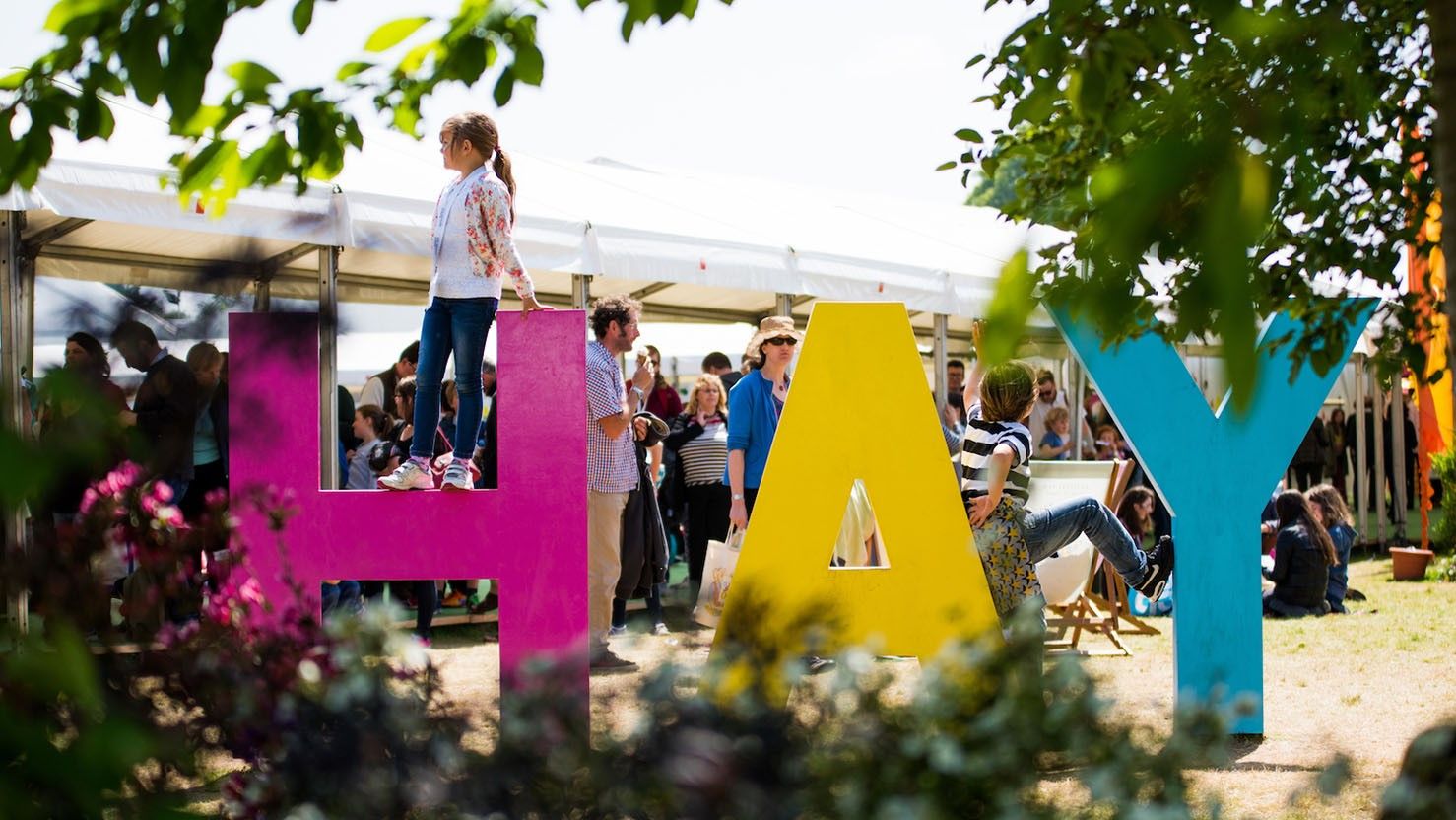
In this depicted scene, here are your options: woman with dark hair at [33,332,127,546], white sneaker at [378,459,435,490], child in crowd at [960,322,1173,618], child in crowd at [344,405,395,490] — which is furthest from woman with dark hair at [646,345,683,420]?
woman with dark hair at [33,332,127,546]

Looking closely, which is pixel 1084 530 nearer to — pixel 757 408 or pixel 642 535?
pixel 757 408

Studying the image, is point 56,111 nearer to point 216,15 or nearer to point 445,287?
point 216,15

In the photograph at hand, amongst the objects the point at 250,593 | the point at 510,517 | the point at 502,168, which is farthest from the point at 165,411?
the point at 502,168

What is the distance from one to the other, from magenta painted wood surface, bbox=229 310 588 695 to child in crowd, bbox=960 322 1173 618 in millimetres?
1652

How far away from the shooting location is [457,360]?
521 cm

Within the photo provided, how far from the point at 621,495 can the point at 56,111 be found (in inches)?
209

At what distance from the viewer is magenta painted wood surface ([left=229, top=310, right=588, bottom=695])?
4613 millimetres

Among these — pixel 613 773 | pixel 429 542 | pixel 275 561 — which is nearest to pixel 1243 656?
pixel 429 542

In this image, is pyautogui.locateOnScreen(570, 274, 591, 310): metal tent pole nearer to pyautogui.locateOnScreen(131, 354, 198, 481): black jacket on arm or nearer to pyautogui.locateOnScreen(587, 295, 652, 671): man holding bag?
pyautogui.locateOnScreen(587, 295, 652, 671): man holding bag

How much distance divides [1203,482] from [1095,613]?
407cm

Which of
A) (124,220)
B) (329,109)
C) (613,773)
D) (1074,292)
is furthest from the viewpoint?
(124,220)

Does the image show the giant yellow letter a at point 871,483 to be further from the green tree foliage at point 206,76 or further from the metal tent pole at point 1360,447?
the metal tent pole at point 1360,447

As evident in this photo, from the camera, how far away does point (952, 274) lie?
11.8 metres

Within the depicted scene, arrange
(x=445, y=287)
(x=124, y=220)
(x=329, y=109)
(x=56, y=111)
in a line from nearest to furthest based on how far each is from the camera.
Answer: (x=56, y=111) < (x=329, y=109) < (x=445, y=287) < (x=124, y=220)
